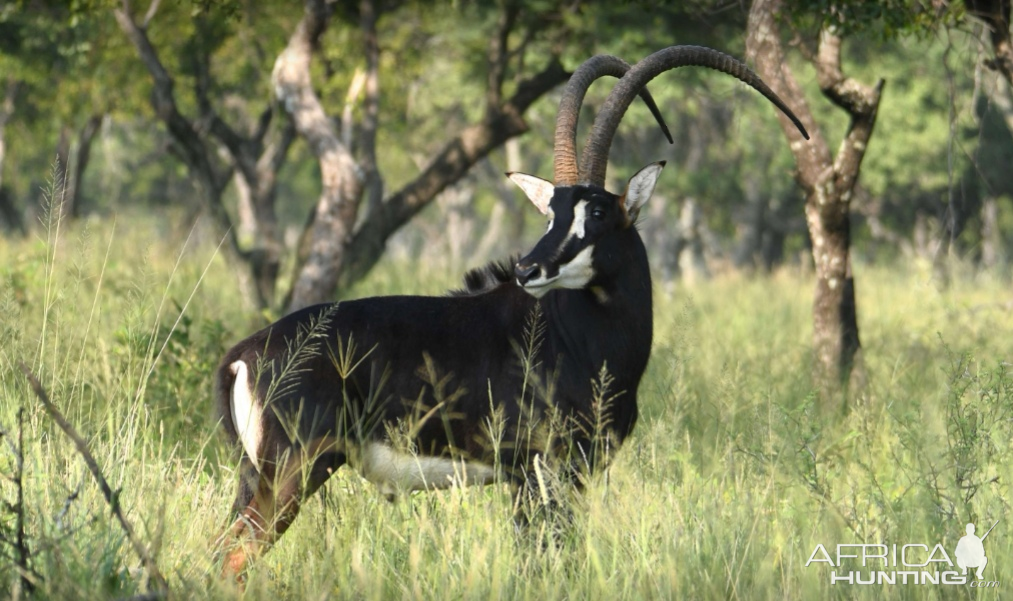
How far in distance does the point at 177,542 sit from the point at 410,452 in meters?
0.95

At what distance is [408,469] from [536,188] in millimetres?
1405

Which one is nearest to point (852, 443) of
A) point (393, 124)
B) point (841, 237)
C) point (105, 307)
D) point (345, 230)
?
point (841, 237)

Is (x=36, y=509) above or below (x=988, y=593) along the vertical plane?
above

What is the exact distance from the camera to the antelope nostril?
14.9ft

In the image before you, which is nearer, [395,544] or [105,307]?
[395,544]

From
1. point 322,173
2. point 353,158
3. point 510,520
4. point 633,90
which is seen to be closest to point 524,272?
point 510,520

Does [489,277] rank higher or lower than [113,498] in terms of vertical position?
higher

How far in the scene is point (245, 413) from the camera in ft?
15.3

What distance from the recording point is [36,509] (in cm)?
396

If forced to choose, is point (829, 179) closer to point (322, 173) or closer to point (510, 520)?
point (510, 520)

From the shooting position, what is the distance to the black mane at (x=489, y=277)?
5250mm

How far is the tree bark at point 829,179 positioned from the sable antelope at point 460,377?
2885 millimetres

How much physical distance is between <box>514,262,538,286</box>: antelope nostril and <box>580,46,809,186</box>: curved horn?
0.73m

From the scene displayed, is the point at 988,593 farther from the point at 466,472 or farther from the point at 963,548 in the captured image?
the point at 466,472
